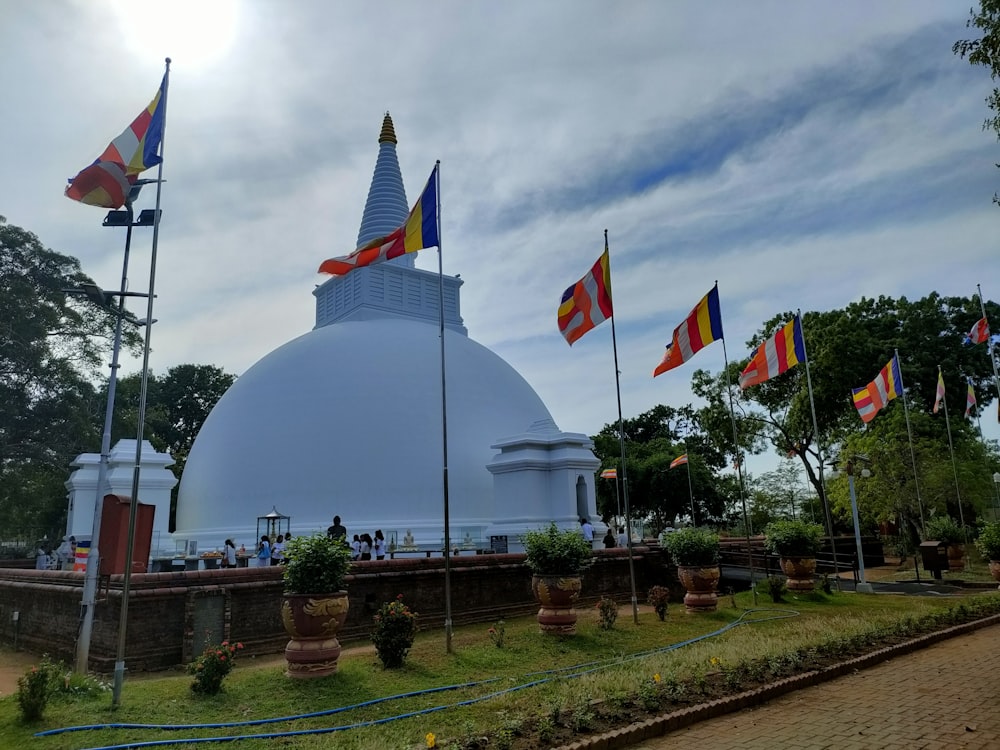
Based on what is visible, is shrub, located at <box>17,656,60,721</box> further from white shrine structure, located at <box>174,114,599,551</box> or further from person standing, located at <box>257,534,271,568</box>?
white shrine structure, located at <box>174,114,599,551</box>

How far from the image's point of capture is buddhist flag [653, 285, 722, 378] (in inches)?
617

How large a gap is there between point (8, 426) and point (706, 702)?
28.8m

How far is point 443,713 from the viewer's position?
7504 mm

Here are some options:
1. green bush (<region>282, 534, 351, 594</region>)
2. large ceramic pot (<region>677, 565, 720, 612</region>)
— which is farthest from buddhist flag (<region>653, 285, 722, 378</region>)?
green bush (<region>282, 534, 351, 594</region>)

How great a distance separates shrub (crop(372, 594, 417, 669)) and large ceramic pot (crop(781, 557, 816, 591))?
10967mm

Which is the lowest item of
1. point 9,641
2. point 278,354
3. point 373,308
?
point 9,641

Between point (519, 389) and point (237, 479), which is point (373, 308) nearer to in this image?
point (519, 389)

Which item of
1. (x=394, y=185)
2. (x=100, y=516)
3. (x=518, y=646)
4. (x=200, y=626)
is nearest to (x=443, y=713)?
(x=518, y=646)

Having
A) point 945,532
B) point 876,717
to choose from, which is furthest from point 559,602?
point 945,532

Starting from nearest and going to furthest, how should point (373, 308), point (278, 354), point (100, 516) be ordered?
point (100, 516), point (278, 354), point (373, 308)

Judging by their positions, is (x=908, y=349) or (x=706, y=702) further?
(x=908, y=349)

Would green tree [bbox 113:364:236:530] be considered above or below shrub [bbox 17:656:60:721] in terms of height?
above

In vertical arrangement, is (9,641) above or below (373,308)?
below

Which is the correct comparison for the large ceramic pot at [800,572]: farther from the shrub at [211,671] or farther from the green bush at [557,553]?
the shrub at [211,671]
